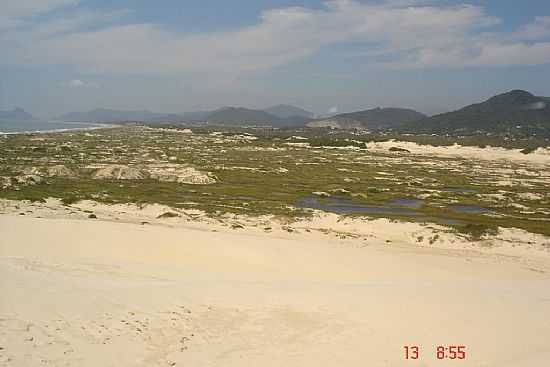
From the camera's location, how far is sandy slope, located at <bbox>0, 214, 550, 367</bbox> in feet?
36.0

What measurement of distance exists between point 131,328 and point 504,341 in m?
9.70

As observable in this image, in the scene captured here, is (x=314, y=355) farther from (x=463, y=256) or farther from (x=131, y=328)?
(x=463, y=256)
